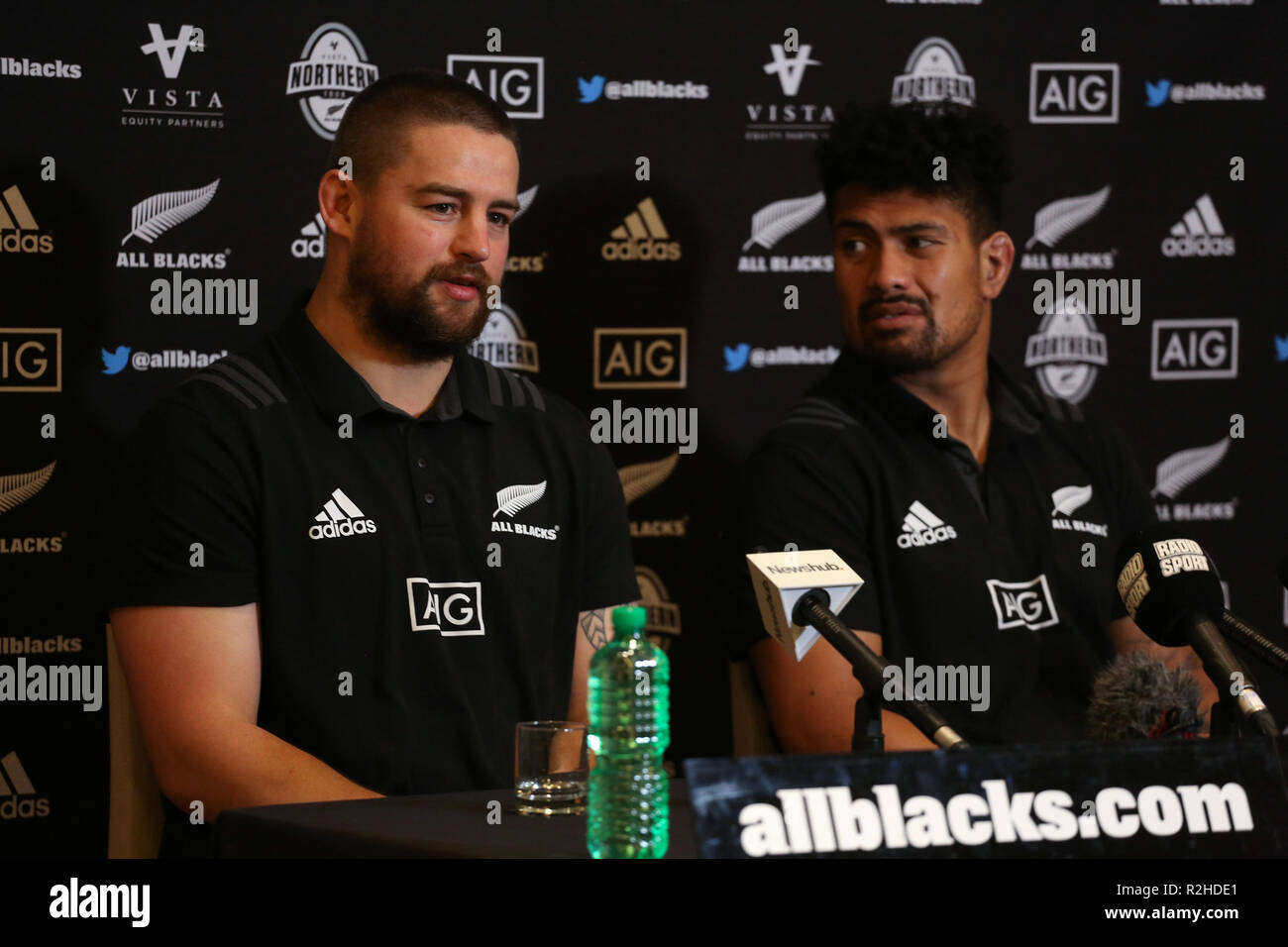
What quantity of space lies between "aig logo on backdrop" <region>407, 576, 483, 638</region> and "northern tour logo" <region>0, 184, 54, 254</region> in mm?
1281

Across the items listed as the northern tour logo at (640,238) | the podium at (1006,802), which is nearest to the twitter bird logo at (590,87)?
the northern tour logo at (640,238)

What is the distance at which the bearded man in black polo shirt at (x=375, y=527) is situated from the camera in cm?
244

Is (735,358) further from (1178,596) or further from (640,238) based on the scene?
(1178,596)

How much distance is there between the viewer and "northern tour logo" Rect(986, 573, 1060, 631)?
9.96 ft

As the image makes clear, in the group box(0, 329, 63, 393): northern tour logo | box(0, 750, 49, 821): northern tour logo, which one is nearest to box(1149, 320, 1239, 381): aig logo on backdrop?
box(0, 329, 63, 393): northern tour logo

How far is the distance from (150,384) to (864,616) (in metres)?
1.67

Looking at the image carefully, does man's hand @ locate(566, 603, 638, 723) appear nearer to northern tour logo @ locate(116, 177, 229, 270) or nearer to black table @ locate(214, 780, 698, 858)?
black table @ locate(214, 780, 698, 858)

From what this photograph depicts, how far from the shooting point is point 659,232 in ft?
11.5

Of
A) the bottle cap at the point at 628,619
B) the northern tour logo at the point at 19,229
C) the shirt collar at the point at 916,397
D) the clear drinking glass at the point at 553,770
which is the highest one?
the northern tour logo at the point at 19,229

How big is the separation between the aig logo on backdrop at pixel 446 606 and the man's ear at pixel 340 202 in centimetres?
75

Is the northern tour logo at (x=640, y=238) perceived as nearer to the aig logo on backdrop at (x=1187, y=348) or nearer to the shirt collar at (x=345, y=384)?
the shirt collar at (x=345, y=384)

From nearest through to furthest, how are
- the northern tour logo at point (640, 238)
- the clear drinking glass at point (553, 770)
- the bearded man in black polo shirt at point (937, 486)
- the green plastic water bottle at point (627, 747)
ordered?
the green plastic water bottle at point (627, 747) → the clear drinking glass at point (553, 770) → the bearded man in black polo shirt at point (937, 486) → the northern tour logo at point (640, 238)

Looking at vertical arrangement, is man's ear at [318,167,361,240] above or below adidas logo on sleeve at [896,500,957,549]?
above

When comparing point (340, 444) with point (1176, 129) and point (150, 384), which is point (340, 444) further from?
point (1176, 129)
